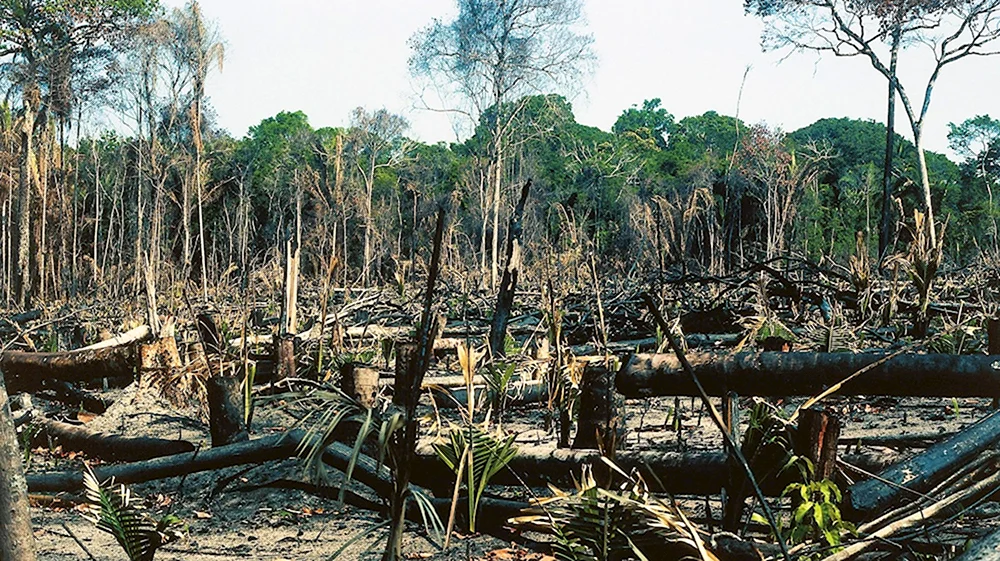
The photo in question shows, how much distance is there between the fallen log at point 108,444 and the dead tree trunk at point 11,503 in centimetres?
265

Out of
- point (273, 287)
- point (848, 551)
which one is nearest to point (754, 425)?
point (848, 551)

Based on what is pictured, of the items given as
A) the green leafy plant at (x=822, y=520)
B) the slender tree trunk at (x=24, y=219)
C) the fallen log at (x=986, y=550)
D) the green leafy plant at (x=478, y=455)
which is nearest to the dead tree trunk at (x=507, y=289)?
the green leafy plant at (x=478, y=455)

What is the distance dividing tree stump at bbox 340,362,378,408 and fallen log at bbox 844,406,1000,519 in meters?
2.90

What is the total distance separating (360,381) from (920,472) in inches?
121

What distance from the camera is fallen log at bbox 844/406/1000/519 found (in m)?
2.48

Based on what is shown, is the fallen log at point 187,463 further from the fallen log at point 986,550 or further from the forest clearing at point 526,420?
the fallen log at point 986,550

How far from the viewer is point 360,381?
16.1 feet

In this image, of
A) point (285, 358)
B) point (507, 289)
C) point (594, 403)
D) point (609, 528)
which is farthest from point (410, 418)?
point (285, 358)

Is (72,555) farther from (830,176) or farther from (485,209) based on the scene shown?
(830,176)

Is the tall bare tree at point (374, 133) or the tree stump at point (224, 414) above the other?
the tall bare tree at point (374, 133)

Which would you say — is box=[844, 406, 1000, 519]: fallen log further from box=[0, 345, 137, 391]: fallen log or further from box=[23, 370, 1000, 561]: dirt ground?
box=[0, 345, 137, 391]: fallen log

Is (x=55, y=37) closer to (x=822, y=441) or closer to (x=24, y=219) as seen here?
(x=24, y=219)

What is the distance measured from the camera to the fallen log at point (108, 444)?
15.2 feet

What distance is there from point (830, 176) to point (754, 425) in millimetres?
38694
